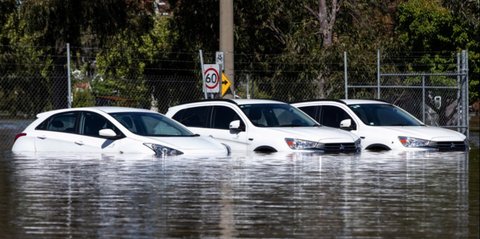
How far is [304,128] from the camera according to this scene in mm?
25281

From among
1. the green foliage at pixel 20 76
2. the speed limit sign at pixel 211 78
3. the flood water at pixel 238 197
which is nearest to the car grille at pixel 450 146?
the flood water at pixel 238 197

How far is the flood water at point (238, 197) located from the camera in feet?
39.2

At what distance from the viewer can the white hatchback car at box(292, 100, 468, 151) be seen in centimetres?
2655

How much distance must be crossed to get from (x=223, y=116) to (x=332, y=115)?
10.5ft

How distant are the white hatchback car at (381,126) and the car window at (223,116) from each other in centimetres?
254

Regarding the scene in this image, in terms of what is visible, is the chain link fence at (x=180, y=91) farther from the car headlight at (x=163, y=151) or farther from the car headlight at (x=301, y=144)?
the car headlight at (x=163, y=151)

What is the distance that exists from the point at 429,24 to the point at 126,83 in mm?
22131

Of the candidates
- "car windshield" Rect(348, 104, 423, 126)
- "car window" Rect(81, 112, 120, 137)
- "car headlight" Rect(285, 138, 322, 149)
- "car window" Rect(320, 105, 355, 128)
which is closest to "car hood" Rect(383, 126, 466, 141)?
"car windshield" Rect(348, 104, 423, 126)

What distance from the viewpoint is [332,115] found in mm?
27875

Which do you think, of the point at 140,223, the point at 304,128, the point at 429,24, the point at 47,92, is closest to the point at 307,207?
the point at 140,223

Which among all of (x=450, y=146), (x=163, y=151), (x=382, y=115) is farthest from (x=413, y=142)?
(x=163, y=151)

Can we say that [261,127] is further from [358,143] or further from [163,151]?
[163,151]

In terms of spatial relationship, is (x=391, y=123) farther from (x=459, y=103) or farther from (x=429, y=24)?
(x=429, y=24)

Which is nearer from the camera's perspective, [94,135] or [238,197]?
[238,197]
